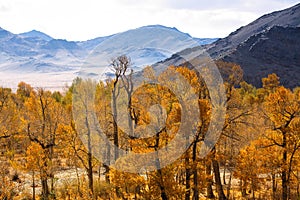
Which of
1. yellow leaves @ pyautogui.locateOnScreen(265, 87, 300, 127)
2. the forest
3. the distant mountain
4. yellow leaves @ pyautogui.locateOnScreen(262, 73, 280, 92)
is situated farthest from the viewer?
the distant mountain

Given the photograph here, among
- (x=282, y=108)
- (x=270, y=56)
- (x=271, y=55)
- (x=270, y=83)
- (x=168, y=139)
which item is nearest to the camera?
(x=168, y=139)

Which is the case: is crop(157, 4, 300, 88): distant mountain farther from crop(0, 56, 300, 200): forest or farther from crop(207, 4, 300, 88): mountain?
crop(0, 56, 300, 200): forest

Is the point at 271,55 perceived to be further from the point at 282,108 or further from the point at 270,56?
the point at 282,108

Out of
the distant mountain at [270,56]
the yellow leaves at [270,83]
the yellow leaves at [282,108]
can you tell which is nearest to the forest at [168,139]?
the yellow leaves at [282,108]

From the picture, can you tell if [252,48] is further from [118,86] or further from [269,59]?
[118,86]

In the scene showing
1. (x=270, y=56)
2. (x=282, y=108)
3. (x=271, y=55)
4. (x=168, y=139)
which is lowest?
(x=168, y=139)

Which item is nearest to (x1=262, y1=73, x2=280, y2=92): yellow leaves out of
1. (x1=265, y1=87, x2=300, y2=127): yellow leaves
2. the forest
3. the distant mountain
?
the forest

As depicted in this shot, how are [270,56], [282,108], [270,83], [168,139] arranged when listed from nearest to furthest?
[168,139]
[282,108]
[270,83]
[270,56]

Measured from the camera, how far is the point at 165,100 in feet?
73.5

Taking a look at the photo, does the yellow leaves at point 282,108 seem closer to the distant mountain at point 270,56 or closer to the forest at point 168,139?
the forest at point 168,139

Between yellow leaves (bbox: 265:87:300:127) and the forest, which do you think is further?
yellow leaves (bbox: 265:87:300:127)

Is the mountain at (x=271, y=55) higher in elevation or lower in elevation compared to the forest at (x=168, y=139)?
higher

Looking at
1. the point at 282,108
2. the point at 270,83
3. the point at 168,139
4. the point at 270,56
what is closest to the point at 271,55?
the point at 270,56

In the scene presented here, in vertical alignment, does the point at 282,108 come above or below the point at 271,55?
below
